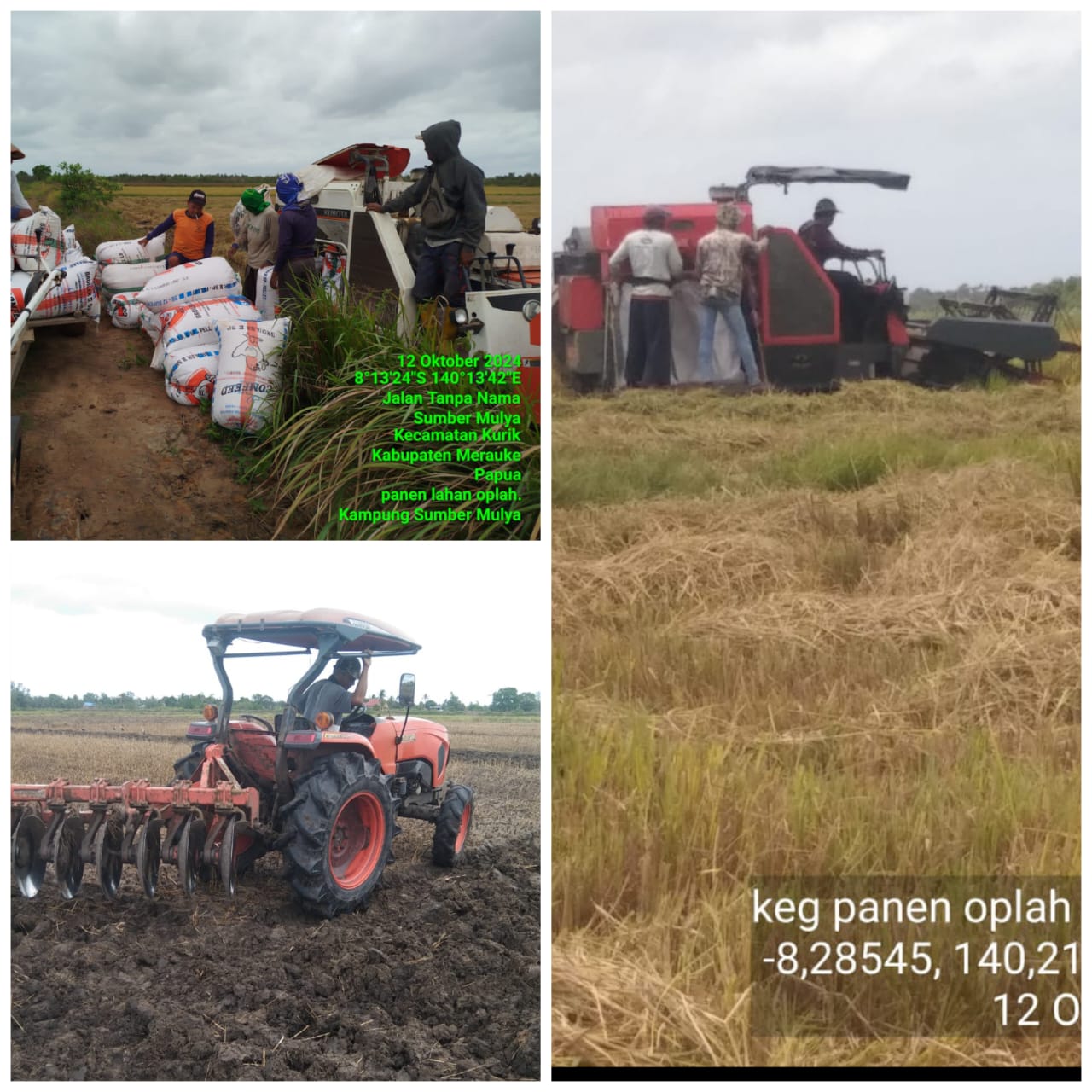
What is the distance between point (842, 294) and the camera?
22.1ft

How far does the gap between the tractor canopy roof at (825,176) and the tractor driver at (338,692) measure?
370 centimetres

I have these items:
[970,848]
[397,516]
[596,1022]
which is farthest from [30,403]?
[970,848]

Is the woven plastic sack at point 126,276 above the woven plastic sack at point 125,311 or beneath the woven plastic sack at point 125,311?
above

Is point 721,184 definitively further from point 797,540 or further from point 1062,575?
point 1062,575

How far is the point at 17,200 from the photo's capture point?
14.6 ft

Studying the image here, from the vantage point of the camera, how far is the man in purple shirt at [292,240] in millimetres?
6047

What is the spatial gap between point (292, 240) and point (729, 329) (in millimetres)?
2631

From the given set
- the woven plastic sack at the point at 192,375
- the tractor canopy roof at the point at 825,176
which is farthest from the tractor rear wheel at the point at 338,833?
the tractor canopy roof at the point at 825,176

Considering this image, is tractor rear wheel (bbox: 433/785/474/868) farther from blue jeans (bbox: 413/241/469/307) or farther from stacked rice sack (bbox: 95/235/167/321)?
stacked rice sack (bbox: 95/235/167/321)

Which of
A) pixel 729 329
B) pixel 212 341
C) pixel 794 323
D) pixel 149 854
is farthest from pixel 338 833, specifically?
pixel 794 323

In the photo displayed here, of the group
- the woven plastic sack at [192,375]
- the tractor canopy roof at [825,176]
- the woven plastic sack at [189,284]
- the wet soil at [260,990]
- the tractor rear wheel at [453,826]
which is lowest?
the wet soil at [260,990]

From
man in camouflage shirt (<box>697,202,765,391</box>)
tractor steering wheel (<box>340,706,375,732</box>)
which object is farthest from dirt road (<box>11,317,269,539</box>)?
man in camouflage shirt (<box>697,202,765,391</box>)

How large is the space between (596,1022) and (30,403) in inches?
152

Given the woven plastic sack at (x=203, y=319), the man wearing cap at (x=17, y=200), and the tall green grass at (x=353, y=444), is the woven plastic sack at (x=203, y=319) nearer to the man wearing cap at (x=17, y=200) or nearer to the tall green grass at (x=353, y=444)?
the tall green grass at (x=353, y=444)
